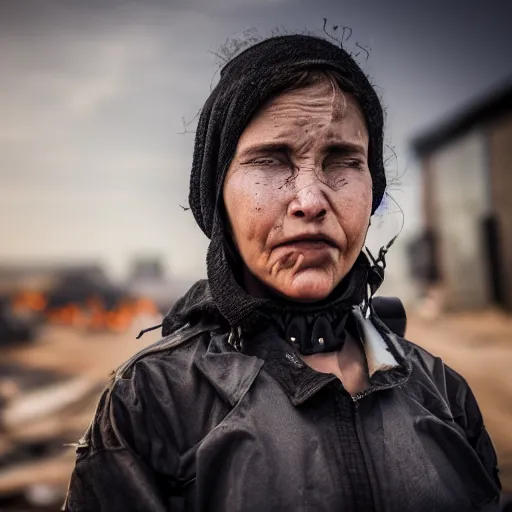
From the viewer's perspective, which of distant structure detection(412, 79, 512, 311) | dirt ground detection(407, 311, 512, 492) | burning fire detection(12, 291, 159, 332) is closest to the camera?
dirt ground detection(407, 311, 512, 492)

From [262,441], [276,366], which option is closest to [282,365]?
[276,366]

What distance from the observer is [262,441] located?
1.33m

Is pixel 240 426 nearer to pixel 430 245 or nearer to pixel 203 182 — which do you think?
pixel 203 182

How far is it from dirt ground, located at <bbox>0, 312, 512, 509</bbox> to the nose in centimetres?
344

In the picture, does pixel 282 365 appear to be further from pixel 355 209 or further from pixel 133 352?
pixel 133 352

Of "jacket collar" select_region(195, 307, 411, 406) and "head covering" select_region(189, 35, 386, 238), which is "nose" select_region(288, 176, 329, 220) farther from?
"jacket collar" select_region(195, 307, 411, 406)

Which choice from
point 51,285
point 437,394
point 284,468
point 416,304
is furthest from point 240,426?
point 416,304

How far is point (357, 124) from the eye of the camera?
1526 mm

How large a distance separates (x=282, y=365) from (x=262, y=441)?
20 cm

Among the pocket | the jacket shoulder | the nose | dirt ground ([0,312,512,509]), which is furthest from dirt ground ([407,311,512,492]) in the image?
the jacket shoulder

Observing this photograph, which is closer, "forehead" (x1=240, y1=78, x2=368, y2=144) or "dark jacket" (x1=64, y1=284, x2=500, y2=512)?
"dark jacket" (x1=64, y1=284, x2=500, y2=512)

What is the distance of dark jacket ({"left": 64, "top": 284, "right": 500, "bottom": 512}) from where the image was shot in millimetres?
1302

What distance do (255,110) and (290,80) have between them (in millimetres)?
117

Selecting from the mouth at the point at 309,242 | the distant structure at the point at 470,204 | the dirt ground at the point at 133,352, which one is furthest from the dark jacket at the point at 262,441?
the distant structure at the point at 470,204
